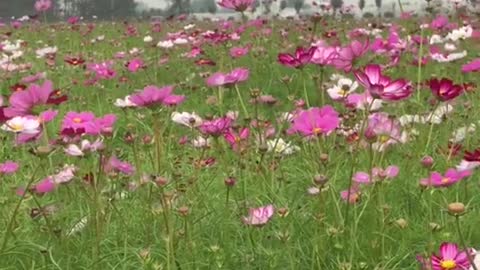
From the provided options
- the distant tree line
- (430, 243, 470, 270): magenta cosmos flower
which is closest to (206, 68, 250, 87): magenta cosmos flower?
(430, 243, 470, 270): magenta cosmos flower

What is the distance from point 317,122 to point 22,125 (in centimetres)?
57

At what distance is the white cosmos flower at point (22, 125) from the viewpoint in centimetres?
137

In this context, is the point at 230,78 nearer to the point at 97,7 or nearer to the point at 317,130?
the point at 317,130

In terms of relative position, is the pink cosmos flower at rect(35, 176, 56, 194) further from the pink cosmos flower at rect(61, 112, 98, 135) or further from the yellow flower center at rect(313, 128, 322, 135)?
the yellow flower center at rect(313, 128, 322, 135)

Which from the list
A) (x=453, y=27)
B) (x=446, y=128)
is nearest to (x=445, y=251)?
(x=446, y=128)

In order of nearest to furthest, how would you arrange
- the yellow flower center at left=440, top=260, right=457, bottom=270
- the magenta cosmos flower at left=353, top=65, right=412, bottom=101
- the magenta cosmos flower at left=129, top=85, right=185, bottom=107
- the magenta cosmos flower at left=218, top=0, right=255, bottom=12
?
the yellow flower center at left=440, top=260, right=457, bottom=270 < the magenta cosmos flower at left=353, top=65, right=412, bottom=101 < the magenta cosmos flower at left=129, top=85, right=185, bottom=107 < the magenta cosmos flower at left=218, top=0, right=255, bottom=12

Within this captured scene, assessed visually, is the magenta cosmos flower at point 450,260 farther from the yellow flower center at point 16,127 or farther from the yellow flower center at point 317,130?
the yellow flower center at point 16,127

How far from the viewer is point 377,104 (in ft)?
5.34

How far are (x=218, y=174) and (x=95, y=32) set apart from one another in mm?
6252

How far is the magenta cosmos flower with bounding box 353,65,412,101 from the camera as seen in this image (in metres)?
1.22

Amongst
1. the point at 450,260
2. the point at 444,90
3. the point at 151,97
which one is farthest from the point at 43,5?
the point at 450,260

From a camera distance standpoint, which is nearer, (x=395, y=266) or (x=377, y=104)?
(x=395, y=266)

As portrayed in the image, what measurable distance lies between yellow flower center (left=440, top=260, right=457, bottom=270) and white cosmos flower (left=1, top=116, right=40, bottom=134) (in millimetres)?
750

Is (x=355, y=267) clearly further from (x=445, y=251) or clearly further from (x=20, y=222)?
(x=20, y=222)
